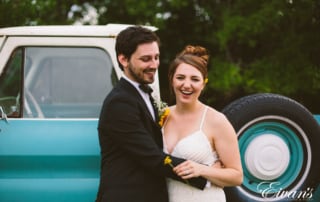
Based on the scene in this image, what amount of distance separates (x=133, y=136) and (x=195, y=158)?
408mm

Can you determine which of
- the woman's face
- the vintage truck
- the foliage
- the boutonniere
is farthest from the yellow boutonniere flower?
the foliage

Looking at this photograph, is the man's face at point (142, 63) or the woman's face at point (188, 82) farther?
the woman's face at point (188, 82)

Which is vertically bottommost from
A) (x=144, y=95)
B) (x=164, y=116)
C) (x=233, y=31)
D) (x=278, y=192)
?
(x=278, y=192)

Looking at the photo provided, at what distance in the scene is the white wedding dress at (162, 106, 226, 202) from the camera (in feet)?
8.99

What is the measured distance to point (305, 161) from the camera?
357 cm

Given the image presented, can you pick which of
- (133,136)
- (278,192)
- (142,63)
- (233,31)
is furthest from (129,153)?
(233,31)

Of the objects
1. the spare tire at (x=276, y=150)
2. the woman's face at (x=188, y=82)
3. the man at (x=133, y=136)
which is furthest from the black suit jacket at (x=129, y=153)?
the spare tire at (x=276, y=150)

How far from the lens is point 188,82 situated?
9.14ft

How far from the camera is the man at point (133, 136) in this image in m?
2.55

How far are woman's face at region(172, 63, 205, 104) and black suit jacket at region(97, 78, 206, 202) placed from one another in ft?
0.83

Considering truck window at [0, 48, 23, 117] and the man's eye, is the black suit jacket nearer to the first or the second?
the man's eye

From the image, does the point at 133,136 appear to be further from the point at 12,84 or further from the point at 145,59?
the point at 12,84

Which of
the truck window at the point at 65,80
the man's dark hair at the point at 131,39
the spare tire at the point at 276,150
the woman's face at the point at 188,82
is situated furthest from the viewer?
the truck window at the point at 65,80

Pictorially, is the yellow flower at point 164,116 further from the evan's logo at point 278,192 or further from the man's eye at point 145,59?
the evan's logo at point 278,192
